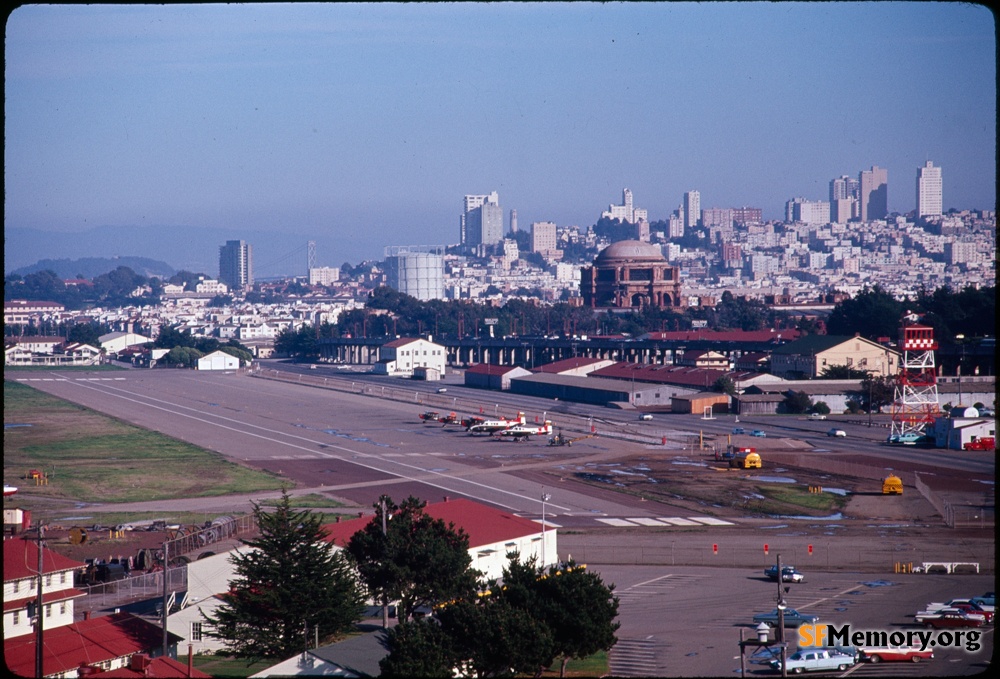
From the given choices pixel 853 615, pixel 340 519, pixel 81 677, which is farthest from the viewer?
pixel 340 519

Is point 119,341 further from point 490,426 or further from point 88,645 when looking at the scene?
point 88,645

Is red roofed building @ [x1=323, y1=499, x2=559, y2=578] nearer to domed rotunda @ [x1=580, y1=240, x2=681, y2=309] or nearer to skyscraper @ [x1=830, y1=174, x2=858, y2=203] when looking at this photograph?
domed rotunda @ [x1=580, y1=240, x2=681, y2=309]

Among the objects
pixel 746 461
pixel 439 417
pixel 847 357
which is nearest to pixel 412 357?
pixel 439 417

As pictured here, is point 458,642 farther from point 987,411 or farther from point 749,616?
point 987,411

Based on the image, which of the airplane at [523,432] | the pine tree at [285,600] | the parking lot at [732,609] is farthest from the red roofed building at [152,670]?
the airplane at [523,432]

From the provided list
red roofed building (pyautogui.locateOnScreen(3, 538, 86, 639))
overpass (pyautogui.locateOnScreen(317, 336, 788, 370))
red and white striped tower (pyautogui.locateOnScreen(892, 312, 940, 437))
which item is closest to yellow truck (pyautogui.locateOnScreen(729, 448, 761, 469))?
red and white striped tower (pyautogui.locateOnScreen(892, 312, 940, 437))

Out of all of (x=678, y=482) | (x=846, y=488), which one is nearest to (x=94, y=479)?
(x=678, y=482)

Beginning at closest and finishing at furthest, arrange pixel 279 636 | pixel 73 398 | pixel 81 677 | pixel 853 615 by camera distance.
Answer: pixel 81 677, pixel 279 636, pixel 853 615, pixel 73 398
